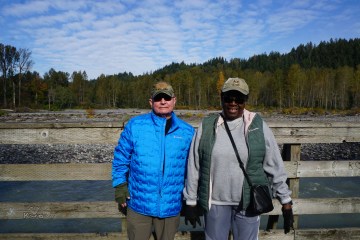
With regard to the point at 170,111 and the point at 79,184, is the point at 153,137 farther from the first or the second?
the point at 79,184

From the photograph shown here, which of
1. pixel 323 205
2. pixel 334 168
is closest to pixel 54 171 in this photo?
pixel 323 205

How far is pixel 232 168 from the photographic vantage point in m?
2.97

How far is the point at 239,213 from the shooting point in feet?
9.95

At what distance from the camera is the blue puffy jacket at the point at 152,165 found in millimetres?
3129

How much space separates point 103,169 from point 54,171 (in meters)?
0.59

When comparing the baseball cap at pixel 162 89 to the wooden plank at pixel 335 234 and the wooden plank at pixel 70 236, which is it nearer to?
A: the wooden plank at pixel 70 236

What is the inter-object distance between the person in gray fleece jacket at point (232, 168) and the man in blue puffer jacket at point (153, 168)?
0.59ft

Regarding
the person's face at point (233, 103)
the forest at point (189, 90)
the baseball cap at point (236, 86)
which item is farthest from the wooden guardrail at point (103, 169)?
the forest at point (189, 90)

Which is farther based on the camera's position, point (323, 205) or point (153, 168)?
point (323, 205)

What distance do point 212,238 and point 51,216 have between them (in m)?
1.98

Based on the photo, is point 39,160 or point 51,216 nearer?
point 51,216

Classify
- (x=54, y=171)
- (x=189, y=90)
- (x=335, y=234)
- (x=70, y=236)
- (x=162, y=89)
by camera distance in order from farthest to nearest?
(x=189, y=90) → (x=335, y=234) → (x=70, y=236) → (x=54, y=171) → (x=162, y=89)

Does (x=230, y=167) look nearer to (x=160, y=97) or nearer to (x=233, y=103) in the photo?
(x=233, y=103)

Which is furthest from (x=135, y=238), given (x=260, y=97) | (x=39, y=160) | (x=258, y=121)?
(x=260, y=97)
